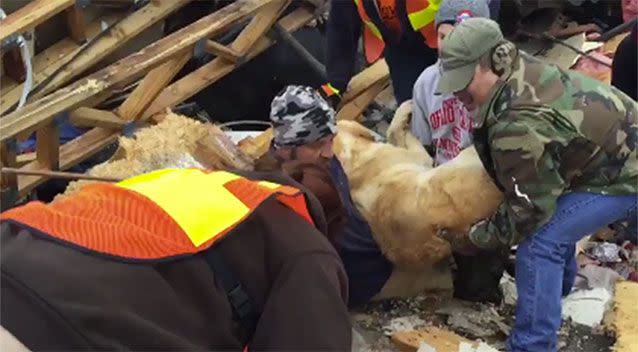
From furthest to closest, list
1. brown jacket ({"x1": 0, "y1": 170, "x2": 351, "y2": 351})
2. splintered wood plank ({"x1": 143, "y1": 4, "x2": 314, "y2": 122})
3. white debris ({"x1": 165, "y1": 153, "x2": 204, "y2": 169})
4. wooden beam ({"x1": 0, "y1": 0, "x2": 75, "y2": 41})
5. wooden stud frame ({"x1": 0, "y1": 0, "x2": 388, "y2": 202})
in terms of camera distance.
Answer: splintered wood plank ({"x1": 143, "y1": 4, "x2": 314, "y2": 122}) < wooden beam ({"x1": 0, "y1": 0, "x2": 75, "y2": 41}) < wooden stud frame ({"x1": 0, "y1": 0, "x2": 388, "y2": 202}) < white debris ({"x1": 165, "y1": 153, "x2": 204, "y2": 169}) < brown jacket ({"x1": 0, "y1": 170, "x2": 351, "y2": 351})

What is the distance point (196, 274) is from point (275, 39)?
4055 mm

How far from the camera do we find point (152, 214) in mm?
1725

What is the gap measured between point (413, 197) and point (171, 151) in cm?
104

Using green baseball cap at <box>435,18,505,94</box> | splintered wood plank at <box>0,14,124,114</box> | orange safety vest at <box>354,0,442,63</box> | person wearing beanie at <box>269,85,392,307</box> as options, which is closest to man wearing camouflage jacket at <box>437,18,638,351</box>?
green baseball cap at <box>435,18,505,94</box>

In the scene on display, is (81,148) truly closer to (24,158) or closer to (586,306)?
(24,158)

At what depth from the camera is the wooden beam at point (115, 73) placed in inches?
167

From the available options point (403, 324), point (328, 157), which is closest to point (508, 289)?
point (403, 324)

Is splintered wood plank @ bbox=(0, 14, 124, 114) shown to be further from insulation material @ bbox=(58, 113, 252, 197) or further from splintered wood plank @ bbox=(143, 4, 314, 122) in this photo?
insulation material @ bbox=(58, 113, 252, 197)

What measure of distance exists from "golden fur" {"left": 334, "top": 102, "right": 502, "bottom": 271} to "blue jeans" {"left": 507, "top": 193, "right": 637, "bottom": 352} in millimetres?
223

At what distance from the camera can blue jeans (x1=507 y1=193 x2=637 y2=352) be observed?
3.43 m

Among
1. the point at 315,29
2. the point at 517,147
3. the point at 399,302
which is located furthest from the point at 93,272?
the point at 315,29

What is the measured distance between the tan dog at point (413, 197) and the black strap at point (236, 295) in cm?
181

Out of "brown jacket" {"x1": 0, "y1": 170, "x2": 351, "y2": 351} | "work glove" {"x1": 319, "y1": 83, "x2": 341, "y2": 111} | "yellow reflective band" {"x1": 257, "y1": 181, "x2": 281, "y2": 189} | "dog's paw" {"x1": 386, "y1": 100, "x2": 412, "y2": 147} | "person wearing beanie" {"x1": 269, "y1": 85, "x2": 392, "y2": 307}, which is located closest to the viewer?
"brown jacket" {"x1": 0, "y1": 170, "x2": 351, "y2": 351}

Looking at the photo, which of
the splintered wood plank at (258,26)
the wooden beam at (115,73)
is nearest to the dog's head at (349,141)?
→ the wooden beam at (115,73)
